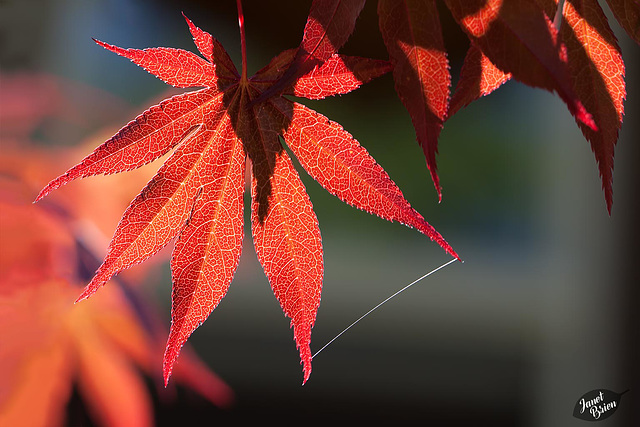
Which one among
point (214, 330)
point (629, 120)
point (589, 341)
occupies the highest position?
point (214, 330)

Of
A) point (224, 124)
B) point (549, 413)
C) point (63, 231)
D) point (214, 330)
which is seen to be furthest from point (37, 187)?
point (549, 413)

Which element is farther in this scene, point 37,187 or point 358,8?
point 37,187

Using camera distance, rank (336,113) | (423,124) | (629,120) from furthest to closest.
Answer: (336,113) < (629,120) < (423,124)

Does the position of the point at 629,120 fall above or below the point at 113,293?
below

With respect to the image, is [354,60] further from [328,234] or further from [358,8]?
[328,234]

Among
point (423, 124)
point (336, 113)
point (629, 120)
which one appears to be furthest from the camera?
point (336, 113)

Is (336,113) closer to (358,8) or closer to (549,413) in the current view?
(549,413)
